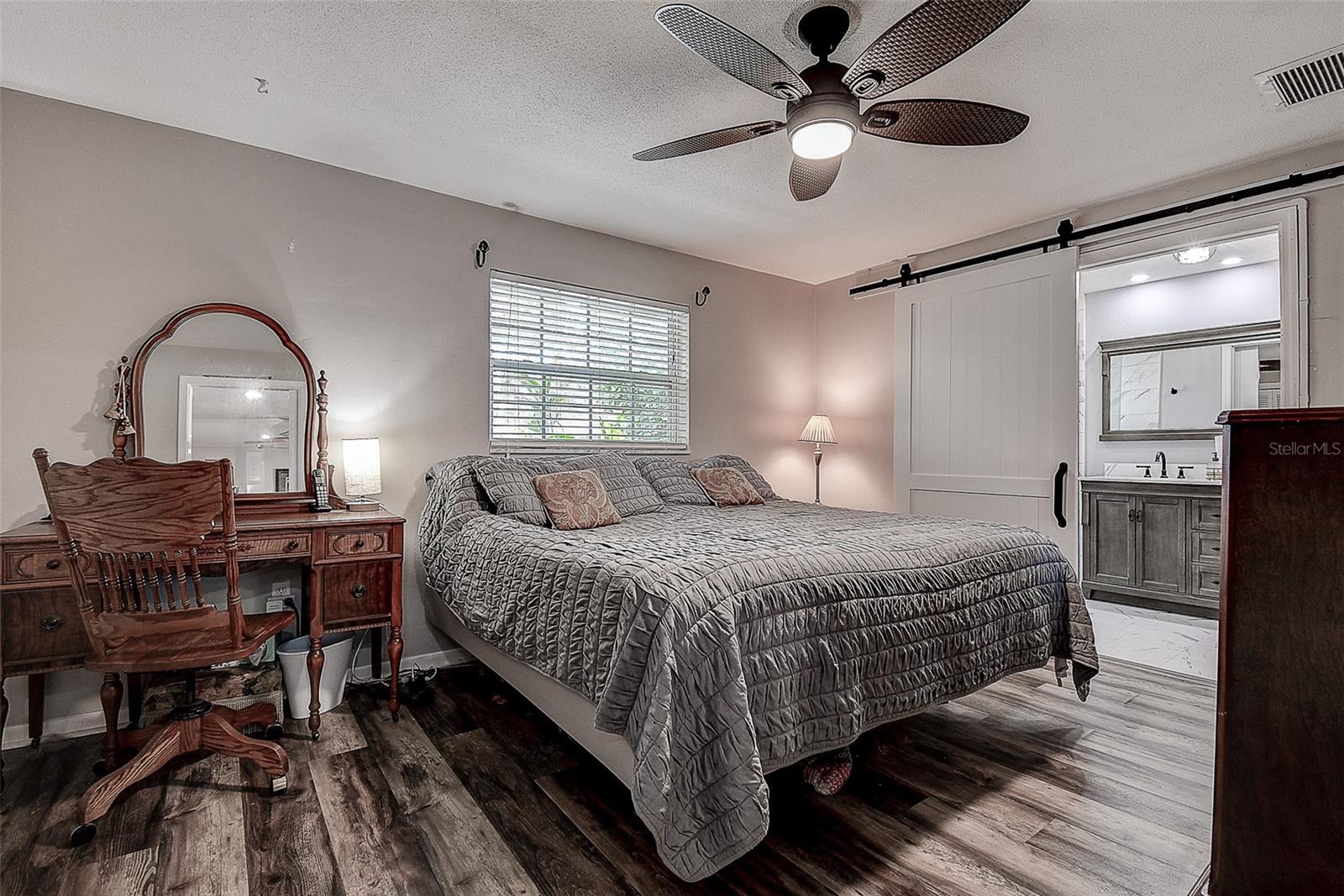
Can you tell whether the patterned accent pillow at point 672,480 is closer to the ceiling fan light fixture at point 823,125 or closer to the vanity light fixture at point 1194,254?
the ceiling fan light fixture at point 823,125

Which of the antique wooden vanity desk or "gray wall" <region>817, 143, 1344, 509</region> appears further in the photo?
"gray wall" <region>817, 143, 1344, 509</region>

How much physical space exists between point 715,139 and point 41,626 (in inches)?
110

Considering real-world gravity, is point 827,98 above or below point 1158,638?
above

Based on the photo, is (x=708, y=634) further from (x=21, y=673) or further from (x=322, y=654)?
(x=21, y=673)

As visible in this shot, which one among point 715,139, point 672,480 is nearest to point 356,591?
point 672,480

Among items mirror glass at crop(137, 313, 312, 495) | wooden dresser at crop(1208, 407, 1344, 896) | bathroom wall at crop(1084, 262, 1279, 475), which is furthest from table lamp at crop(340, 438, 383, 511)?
bathroom wall at crop(1084, 262, 1279, 475)

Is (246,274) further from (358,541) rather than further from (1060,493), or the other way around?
(1060,493)

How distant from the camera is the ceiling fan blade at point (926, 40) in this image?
153cm

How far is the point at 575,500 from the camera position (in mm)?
2885

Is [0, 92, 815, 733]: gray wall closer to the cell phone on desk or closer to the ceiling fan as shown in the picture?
the cell phone on desk

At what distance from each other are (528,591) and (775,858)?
3.55 feet

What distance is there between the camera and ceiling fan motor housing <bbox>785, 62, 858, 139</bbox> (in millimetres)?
1910

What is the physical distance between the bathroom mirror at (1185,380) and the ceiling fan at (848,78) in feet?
12.2

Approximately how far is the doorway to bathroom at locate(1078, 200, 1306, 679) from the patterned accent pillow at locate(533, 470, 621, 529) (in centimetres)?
269
